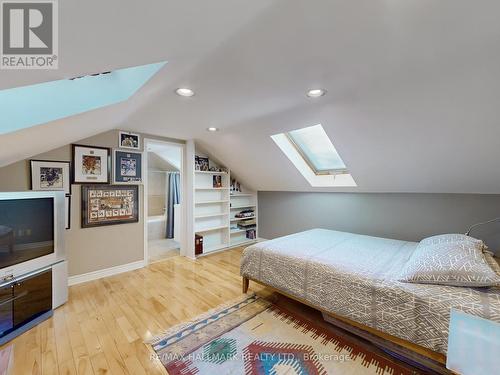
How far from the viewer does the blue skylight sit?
1381mm

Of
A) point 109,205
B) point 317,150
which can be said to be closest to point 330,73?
point 317,150

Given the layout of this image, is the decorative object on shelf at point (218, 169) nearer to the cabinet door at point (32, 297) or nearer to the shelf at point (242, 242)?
the shelf at point (242, 242)

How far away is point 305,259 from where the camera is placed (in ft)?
6.97

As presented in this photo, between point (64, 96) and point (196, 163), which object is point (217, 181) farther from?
point (64, 96)

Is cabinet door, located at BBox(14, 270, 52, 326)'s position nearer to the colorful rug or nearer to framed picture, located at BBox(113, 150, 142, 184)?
the colorful rug

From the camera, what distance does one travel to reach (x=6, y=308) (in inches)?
68.9

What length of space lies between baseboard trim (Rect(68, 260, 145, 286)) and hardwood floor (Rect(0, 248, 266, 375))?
10 centimetres

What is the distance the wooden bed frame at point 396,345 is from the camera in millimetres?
1441

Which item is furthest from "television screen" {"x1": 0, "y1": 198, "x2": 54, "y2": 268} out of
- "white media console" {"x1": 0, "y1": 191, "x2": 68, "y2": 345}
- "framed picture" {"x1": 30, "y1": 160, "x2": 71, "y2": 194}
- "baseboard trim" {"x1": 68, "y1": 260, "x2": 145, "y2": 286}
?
"baseboard trim" {"x1": 68, "y1": 260, "x2": 145, "y2": 286}

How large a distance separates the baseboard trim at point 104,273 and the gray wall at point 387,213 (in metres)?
2.60

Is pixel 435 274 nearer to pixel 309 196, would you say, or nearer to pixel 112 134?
pixel 309 196

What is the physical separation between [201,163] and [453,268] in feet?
11.7

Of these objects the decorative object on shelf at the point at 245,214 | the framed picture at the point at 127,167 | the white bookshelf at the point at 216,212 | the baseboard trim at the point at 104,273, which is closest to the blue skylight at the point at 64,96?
the framed picture at the point at 127,167

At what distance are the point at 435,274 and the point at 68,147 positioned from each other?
3.93m
